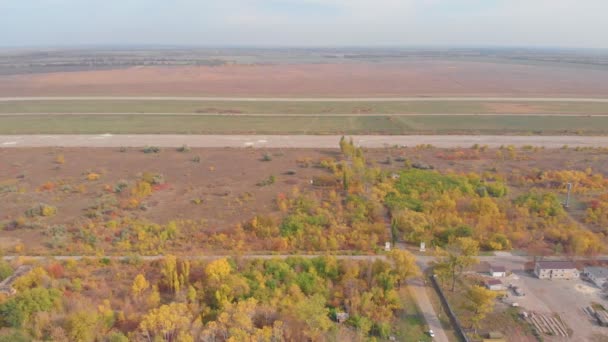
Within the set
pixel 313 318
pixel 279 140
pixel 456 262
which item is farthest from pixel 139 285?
pixel 279 140

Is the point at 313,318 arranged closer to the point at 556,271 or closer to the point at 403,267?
the point at 403,267

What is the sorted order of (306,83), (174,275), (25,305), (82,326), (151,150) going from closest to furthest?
(82,326), (25,305), (174,275), (151,150), (306,83)

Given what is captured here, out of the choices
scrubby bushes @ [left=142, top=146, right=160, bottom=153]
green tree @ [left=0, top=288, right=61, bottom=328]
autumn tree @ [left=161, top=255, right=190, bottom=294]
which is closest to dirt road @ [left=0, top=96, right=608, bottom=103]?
scrubby bushes @ [left=142, top=146, right=160, bottom=153]

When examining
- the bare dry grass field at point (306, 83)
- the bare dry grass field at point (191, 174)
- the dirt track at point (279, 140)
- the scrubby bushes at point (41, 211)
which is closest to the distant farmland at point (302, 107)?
the bare dry grass field at point (306, 83)

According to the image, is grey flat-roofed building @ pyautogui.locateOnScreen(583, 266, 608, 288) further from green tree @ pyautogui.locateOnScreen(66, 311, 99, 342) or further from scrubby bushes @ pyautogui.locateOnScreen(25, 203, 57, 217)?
scrubby bushes @ pyautogui.locateOnScreen(25, 203, 57, 217)

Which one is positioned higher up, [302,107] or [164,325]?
[302,107]

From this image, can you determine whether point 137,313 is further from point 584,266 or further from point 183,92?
point 183,92

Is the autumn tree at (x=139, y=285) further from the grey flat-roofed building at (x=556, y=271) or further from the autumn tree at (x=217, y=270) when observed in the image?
the grey flat-roofed building at (x=556, y=271)
